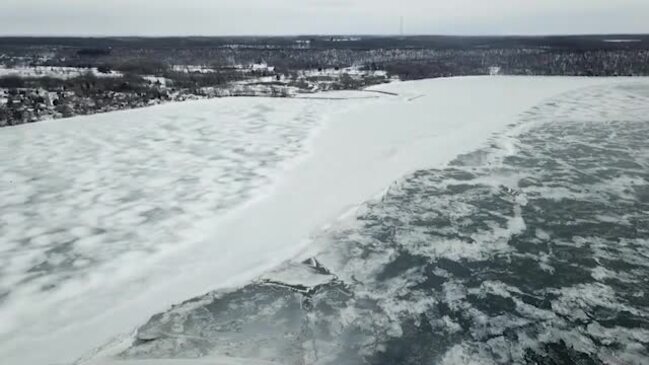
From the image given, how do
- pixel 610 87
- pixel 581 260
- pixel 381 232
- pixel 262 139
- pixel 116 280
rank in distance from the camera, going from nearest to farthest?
1. pixel 116 280
2. pixel 581 260
3. pixel 381 232
4. pixel 262 139
5. pixel 610 87

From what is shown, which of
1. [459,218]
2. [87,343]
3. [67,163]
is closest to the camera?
[87,343]

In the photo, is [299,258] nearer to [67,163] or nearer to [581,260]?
[581,260]

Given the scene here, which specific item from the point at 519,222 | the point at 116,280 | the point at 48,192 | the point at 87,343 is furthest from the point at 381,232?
the point at 48,192

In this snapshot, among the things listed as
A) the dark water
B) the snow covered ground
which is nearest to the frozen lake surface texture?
the dark water

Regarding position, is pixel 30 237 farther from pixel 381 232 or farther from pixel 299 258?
pixel 381 232

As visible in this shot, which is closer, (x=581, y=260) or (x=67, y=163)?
(x=581, y=260)

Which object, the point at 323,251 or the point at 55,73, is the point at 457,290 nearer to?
the point at 323,251

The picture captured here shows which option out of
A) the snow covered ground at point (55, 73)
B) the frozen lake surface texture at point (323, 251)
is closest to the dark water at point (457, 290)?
the frozen lake surface texture at point (323, 251)
